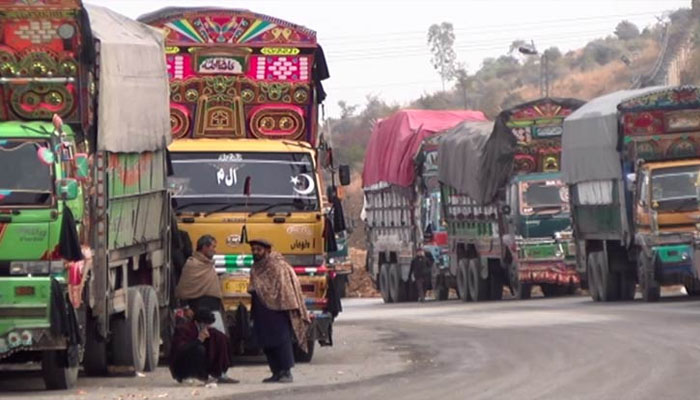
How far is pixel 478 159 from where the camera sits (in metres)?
39.8

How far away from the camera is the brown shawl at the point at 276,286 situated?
733 inches

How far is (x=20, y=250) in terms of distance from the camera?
16734 millimetres

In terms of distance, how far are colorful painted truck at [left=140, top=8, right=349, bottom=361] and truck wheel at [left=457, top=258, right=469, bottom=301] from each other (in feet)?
58.4

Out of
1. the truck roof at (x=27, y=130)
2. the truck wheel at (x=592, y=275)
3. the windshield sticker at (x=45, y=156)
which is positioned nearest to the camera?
the windshield sticker at (x=45, y=156)

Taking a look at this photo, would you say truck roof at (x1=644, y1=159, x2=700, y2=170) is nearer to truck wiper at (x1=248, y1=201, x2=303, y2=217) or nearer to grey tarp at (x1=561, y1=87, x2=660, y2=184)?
grey tarp at (x1=561, y1=87, x2=660, y2=184)

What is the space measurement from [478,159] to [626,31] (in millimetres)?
123827

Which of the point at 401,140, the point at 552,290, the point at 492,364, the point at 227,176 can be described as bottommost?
the point at 492,364

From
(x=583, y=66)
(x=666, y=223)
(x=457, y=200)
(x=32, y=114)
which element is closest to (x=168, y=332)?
(x=32, y=114)

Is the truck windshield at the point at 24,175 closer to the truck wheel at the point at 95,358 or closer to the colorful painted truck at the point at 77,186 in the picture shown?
the colorful painted truck at the point at 77,186

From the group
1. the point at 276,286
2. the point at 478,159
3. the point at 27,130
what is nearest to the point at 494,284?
the point at 478,159

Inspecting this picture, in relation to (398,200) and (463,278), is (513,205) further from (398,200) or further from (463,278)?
(398,200)

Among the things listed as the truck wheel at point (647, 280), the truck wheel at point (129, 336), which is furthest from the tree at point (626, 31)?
the truck wheel at point (129, 336)

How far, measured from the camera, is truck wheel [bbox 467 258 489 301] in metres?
40.5

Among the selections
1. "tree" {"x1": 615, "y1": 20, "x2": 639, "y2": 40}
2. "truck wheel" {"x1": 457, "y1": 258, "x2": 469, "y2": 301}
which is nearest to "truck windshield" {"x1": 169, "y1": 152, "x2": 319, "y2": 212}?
"truck wheel" {"x1": 457, "y1": 258, "x2": 469, "y2": 301}
